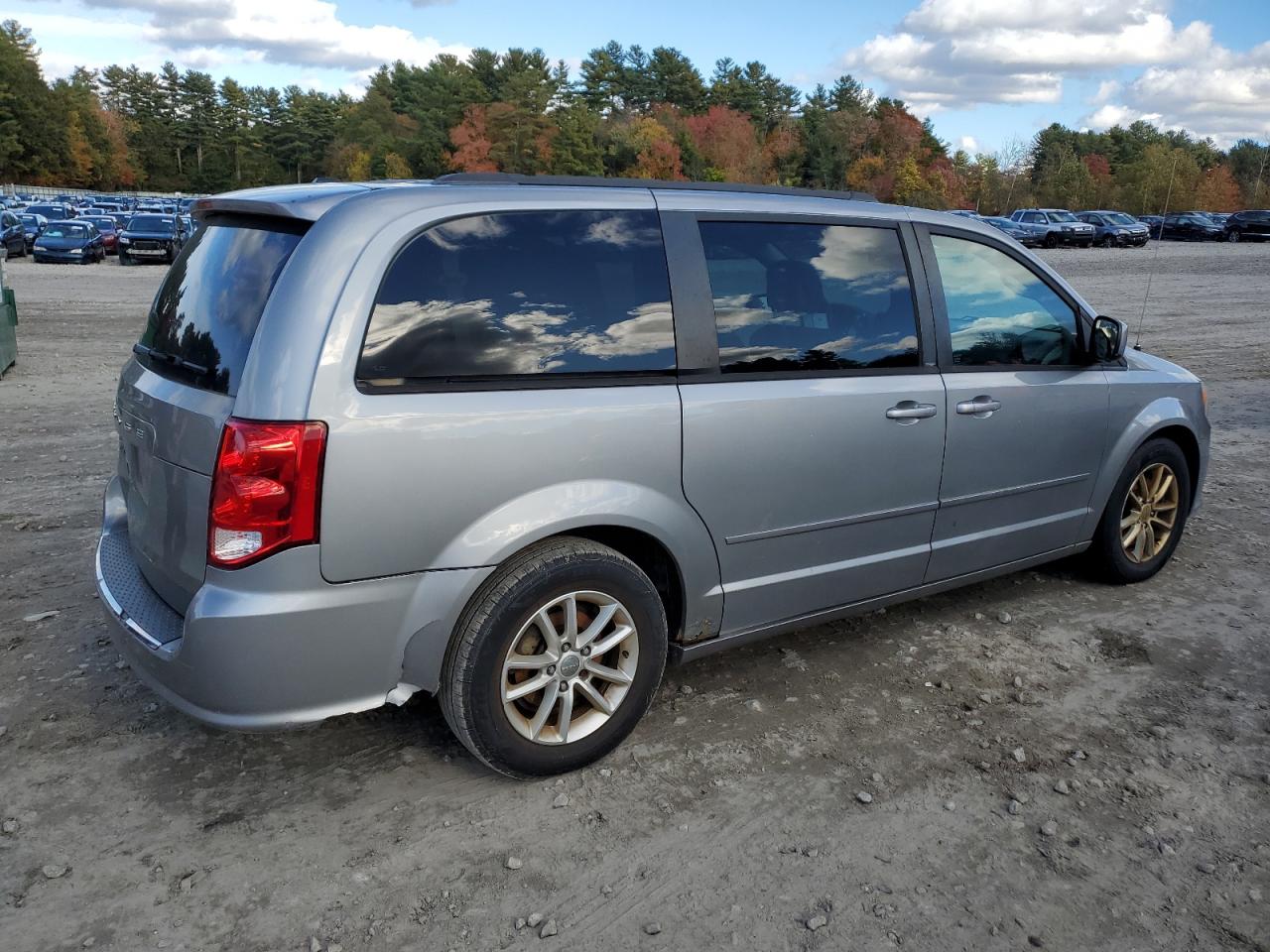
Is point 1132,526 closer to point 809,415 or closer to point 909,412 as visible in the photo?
point 909,412

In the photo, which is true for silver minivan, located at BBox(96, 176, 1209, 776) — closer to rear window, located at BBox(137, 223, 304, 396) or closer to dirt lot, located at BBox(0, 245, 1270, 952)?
rear window, located at BBox(137, 223, 304, 396)

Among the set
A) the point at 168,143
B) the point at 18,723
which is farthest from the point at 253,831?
the point at 168,143

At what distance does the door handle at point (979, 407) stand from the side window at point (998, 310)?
16 centimetres

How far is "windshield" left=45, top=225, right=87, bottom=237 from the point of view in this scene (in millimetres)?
30719

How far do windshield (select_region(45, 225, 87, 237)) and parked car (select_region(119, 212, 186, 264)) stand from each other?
1.31 metres

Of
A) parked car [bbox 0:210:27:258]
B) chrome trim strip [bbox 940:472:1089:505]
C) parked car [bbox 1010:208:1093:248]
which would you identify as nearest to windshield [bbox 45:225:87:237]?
parked car [bbox 0:210:27:258]

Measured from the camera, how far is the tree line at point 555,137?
278 feet

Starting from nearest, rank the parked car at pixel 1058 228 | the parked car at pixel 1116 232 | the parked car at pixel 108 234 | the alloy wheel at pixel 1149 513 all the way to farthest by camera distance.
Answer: the alloy wheel at pixel 1149 513, the parked car at pixel 108 234, the parked car at pixel 1058 228, the parked car at pixel 1116 232

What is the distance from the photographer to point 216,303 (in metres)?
3.21

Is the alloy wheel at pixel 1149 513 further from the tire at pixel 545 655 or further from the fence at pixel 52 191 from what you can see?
the fence at pixel 52 191

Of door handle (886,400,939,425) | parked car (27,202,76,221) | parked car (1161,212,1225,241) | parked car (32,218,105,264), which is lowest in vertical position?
parked car (32,218,105,264)

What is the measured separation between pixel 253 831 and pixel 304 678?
564 mm

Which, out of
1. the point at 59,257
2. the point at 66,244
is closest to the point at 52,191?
the point at 59,257

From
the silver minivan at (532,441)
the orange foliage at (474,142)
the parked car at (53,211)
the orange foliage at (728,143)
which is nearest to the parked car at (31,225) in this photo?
the parked car at (53,211)
